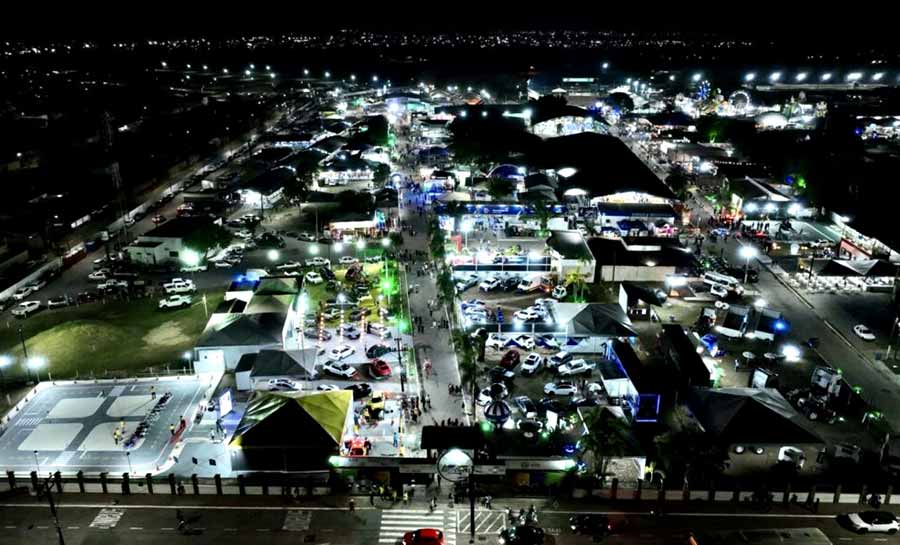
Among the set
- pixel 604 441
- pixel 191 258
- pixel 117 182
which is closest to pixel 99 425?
pixel 191 258

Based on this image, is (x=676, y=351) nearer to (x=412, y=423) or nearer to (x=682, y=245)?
(x=412, y=423)

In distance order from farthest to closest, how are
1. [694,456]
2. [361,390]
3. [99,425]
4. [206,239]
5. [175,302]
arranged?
[206,239], [175,302], [361,390], [99,425], [694,456]

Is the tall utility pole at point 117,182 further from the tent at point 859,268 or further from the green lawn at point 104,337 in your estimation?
the tent at point 859,268

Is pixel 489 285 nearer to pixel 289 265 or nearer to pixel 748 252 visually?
pixel 289 265

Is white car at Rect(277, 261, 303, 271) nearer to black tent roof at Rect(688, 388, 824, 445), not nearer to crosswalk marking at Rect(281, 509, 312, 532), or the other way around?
crosswalk marking at Rect(281, 509, 312, 532)

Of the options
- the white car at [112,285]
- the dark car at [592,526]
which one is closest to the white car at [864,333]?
the dark car at [592,526]

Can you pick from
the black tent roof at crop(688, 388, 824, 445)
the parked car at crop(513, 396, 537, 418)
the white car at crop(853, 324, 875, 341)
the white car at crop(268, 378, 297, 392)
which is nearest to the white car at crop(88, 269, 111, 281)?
the white car at crop(268, 378, 297, 392)
